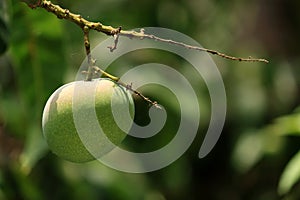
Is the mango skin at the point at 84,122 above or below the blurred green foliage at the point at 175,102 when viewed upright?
below

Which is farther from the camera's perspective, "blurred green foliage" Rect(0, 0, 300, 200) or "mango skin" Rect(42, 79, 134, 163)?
"blurred green foliage" Rect(0, 0, 300, 200)

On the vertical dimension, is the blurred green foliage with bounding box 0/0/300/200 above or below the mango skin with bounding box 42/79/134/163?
above

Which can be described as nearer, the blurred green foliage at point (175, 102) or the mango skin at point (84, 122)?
the mango skin at point (84, 122)

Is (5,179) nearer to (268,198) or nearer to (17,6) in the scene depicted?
(17,6)

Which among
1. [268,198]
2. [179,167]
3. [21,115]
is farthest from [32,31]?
[268,198]

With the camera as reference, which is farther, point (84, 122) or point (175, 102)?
point (175, 102)
